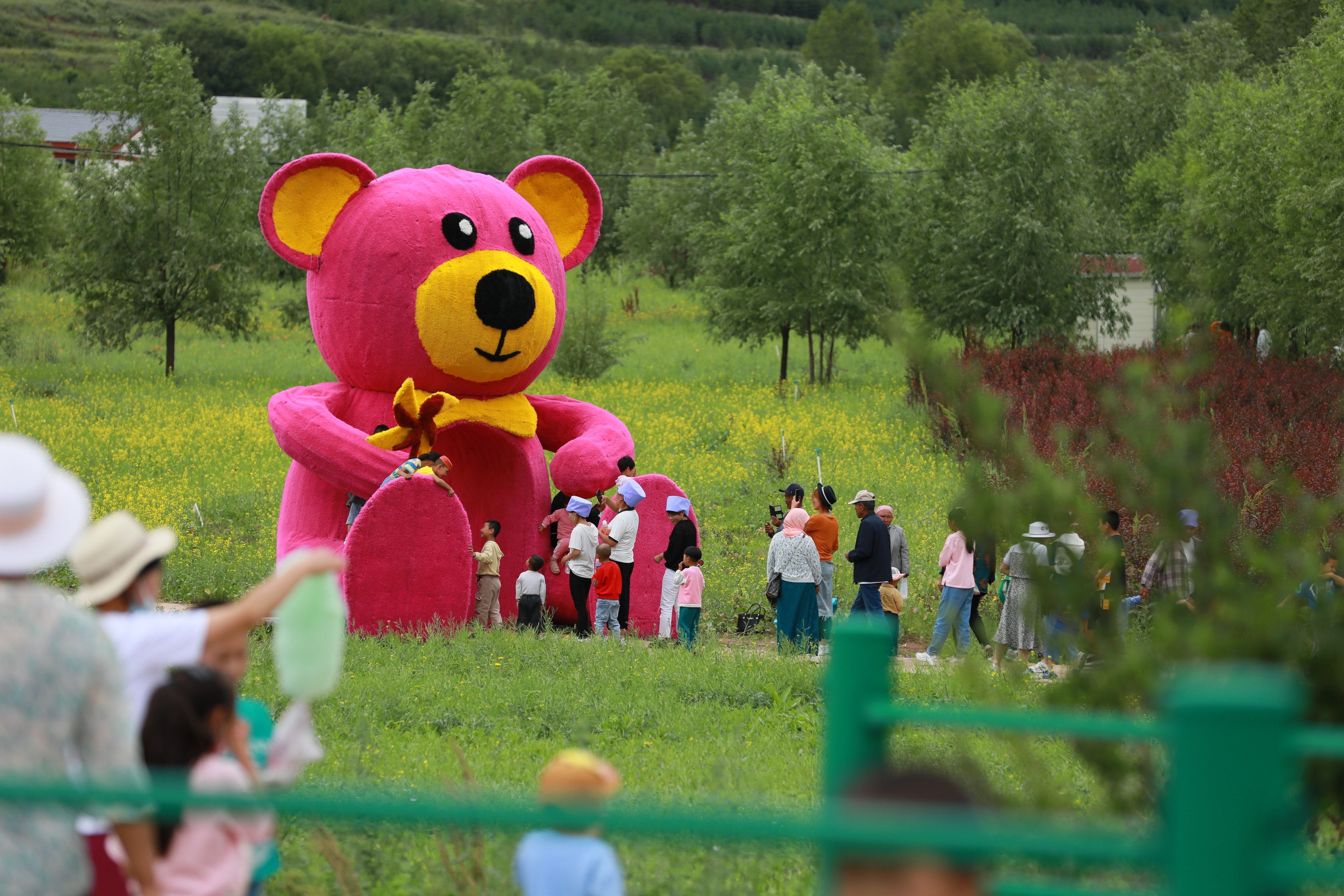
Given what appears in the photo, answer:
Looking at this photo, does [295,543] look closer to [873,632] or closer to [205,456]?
[873,632]

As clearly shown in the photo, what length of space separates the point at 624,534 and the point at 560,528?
578 mm

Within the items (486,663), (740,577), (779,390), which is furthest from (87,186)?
(486,663)

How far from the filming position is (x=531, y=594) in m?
9.55

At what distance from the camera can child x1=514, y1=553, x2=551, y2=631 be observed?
376 inches

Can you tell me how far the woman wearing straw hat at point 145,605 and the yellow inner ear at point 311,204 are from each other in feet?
20.5

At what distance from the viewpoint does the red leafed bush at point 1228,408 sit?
11.3 m

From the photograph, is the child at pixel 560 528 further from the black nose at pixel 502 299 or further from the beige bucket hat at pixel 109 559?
the beige bucket hat at pixel 109 559

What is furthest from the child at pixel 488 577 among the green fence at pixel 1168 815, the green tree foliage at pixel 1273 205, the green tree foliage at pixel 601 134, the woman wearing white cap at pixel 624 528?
the green tree foliage at pixel 601 134

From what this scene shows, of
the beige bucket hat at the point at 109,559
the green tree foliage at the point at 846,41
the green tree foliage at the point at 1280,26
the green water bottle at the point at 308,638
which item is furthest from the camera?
the green tree foliage at the point at 846,41

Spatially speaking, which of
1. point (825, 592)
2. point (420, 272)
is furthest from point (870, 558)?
point (420, 272)

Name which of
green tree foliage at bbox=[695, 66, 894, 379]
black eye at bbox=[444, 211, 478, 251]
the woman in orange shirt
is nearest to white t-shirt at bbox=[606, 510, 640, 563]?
the woman in orange shirt

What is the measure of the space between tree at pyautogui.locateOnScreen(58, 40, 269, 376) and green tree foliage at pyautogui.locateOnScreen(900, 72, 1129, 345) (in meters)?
13.6

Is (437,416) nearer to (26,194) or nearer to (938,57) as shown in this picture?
(26,194)

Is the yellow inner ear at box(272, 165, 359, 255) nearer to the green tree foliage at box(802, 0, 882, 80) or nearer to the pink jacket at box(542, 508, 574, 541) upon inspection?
the pink jacket at box(542, 508, 574, 541)
